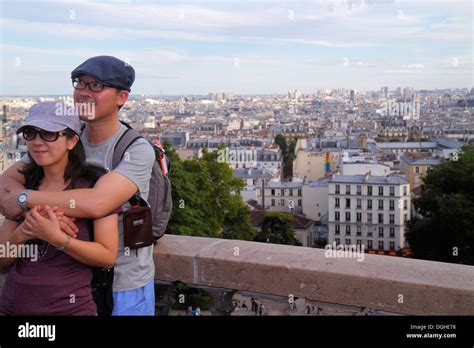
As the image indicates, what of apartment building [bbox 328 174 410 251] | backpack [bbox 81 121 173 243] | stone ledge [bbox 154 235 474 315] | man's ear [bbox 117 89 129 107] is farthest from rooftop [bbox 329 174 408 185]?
man's ear [bbox 117 89 129 107]

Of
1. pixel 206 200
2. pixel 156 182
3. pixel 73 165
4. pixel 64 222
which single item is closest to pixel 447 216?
pixel 206 200

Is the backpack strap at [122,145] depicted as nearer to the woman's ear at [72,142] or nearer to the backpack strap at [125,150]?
the backpack strap at [125,150]

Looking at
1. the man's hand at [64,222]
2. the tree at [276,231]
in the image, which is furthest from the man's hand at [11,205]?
the tree at [276,231]

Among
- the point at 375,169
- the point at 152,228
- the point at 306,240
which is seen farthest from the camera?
the point at 375,169

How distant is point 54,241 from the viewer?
7.07 feet

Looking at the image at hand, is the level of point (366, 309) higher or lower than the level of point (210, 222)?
higher

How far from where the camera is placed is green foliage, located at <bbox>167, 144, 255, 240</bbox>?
17.8 meters

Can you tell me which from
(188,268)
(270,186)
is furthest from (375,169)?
(188,268)

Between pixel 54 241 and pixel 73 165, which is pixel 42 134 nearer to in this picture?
pixel 73 165

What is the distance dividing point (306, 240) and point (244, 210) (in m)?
17.5

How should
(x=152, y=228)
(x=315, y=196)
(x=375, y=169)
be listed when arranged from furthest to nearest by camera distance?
(x=315, y=196)
(x=375, y=169)
(x=152, y=228)

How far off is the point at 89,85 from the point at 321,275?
1.15m
